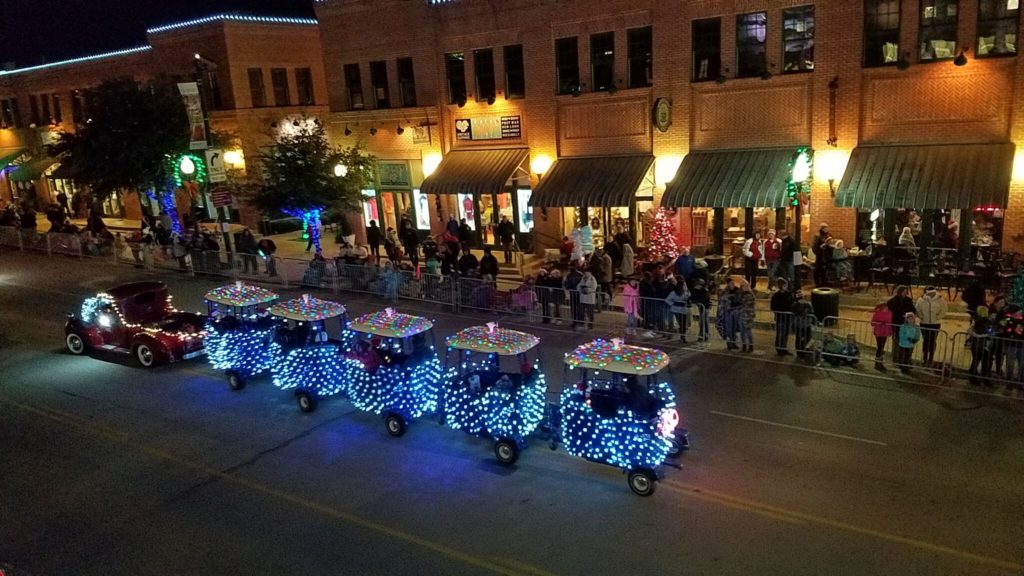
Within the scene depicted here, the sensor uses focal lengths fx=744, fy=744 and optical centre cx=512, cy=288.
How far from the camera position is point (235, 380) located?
51.8 ft

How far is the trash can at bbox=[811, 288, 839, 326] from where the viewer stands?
16641mm

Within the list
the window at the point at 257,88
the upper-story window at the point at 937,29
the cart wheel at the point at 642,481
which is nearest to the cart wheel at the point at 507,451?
the cart wheel at the point at 642,481

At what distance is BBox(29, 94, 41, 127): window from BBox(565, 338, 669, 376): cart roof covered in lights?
51.9 m

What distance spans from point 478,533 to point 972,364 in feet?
32.6

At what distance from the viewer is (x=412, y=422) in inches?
534

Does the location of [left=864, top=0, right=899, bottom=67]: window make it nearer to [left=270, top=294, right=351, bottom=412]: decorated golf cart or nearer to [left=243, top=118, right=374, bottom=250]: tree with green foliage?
[left=270, top=294, right=351, bottom=412]: decorated golf cart

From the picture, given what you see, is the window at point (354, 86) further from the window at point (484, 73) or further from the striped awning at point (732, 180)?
the striped awning at point (732, 180)

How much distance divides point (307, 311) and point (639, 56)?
14.0m

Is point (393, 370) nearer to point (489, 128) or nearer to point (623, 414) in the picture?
point (623, 414)

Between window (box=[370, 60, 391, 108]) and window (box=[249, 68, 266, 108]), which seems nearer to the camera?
window (box=[370, 60, 391, 108])

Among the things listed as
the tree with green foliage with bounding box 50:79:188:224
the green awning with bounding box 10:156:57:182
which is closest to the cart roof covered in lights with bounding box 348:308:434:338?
the tree with green foliage with bounding box 50:79:188:224

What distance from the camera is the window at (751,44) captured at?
20.9m

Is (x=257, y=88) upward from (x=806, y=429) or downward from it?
upward

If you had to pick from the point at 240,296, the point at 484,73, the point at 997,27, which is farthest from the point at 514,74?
the point at 997,27
